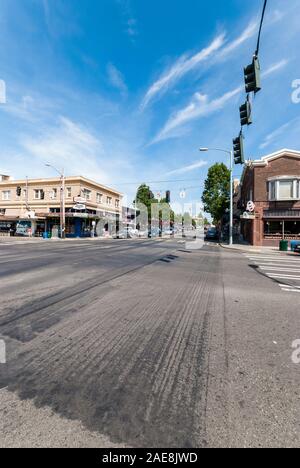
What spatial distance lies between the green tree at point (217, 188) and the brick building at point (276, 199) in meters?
14.0

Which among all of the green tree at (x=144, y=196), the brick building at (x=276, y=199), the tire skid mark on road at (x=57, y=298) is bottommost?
the tire skid mark on road at (x=57, y=298)

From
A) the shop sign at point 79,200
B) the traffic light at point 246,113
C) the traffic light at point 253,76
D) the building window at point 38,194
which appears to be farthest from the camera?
the building window at point 38,194

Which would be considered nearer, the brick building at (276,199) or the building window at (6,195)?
the brick building at (276,199)

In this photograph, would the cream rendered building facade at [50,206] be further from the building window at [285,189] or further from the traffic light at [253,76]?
the traffic light at [253,76]

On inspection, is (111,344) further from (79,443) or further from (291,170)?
(291,170)

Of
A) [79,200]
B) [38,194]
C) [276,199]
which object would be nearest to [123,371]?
[276,199]

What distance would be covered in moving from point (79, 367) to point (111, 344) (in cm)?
66

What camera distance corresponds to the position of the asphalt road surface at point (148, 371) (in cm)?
191

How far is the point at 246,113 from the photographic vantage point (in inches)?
295

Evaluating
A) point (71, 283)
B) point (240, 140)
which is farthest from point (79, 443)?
point (240, 140)

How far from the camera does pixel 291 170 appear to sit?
21.4 m

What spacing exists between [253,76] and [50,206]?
1357 inches

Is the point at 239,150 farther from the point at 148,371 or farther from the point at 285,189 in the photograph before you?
the point at 285,189

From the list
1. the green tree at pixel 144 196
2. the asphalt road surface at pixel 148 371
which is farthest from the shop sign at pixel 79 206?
the asphalt road surface at pixel 148 371
